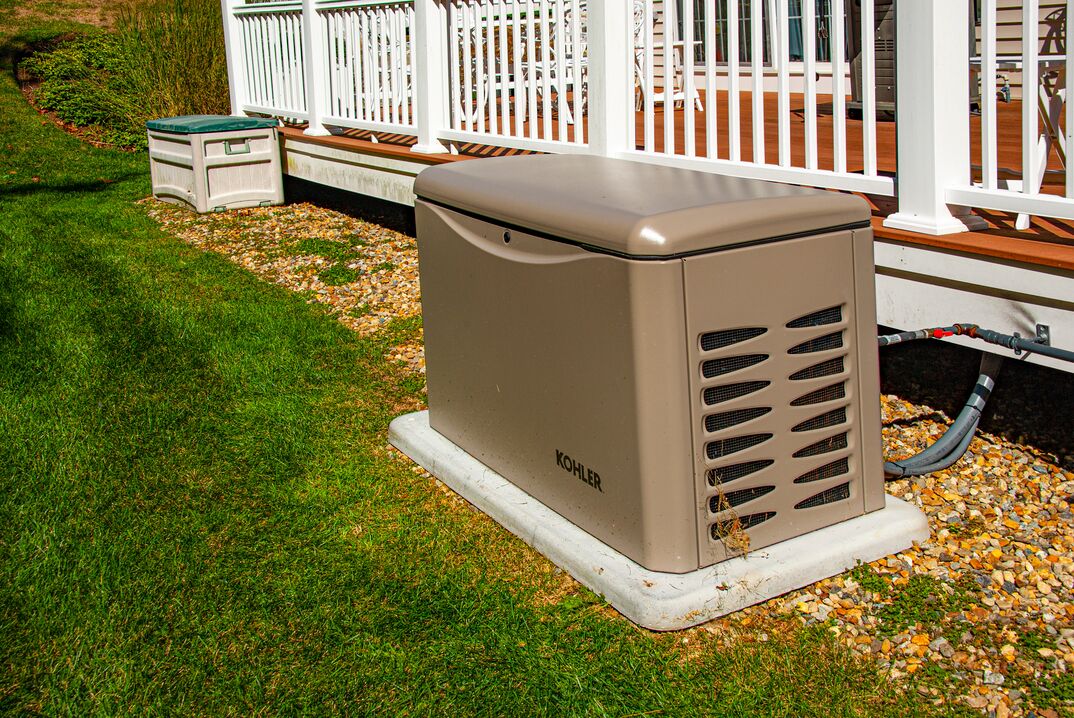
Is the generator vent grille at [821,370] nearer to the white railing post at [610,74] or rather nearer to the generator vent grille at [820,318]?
the generator vent grille at [820,318]

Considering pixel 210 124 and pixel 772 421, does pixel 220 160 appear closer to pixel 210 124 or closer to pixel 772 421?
pixel 210 124

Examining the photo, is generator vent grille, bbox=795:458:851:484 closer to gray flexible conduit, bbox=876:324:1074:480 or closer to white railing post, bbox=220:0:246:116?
gray flexible conduit, bbox=876:324:1074:480

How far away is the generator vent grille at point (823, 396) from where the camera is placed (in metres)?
3.09

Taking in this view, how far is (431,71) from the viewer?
277 inches

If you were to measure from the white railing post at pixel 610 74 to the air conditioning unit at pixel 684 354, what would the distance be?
2.00 metres

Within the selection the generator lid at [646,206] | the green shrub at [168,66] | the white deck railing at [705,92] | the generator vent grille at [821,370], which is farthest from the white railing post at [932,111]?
the green shrub at [168,66]

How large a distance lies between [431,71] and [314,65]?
7.00 ft

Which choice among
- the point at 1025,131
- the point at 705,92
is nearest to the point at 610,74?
the point at 705,92

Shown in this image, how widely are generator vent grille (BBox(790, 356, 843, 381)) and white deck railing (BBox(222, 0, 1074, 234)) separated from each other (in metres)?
0.97

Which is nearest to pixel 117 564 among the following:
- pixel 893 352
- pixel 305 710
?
pixel 305 710

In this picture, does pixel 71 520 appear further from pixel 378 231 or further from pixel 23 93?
pixel 23 93

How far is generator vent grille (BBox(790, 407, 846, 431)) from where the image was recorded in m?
3.11

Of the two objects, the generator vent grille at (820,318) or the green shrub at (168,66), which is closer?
the generator vent grille at (820,318)

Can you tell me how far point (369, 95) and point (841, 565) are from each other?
610 centimetres
